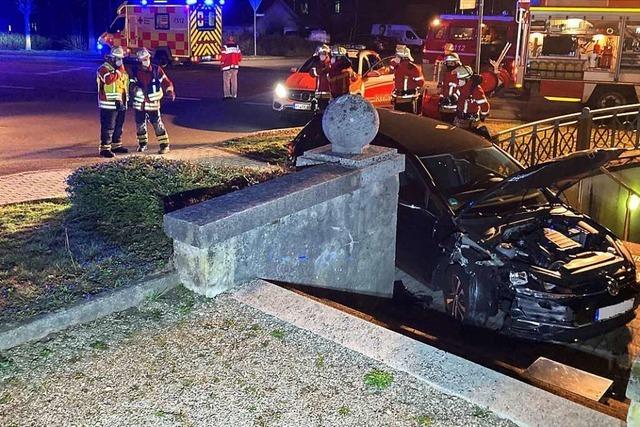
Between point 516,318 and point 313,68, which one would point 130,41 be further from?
point 516,318

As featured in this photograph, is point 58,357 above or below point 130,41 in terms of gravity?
below

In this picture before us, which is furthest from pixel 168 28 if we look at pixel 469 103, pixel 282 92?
pixel 469 103

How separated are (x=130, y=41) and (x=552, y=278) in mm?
25018

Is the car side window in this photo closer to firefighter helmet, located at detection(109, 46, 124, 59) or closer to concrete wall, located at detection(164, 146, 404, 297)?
concrete wall, located at detection(164, 146, 404, 297)

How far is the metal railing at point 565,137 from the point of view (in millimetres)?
11188

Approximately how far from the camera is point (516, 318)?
5684mm

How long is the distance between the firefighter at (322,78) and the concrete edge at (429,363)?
931 cm

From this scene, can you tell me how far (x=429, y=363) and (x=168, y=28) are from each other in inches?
1009

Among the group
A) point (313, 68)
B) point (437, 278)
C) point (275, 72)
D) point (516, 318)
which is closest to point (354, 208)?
point (437, 278)

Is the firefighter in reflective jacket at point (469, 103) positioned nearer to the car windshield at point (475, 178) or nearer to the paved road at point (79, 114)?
the car windshield at point (475, 178)

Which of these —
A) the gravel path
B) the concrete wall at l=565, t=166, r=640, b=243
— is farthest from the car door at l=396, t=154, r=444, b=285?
the concrete wall at l=565, t=166, r=640, b=243

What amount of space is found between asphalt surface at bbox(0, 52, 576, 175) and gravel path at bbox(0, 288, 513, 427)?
7274 millimetres

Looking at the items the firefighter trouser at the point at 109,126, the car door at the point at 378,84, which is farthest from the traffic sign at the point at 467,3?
the firefighter trouser at the point at 109,126

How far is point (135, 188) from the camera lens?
6.30m
